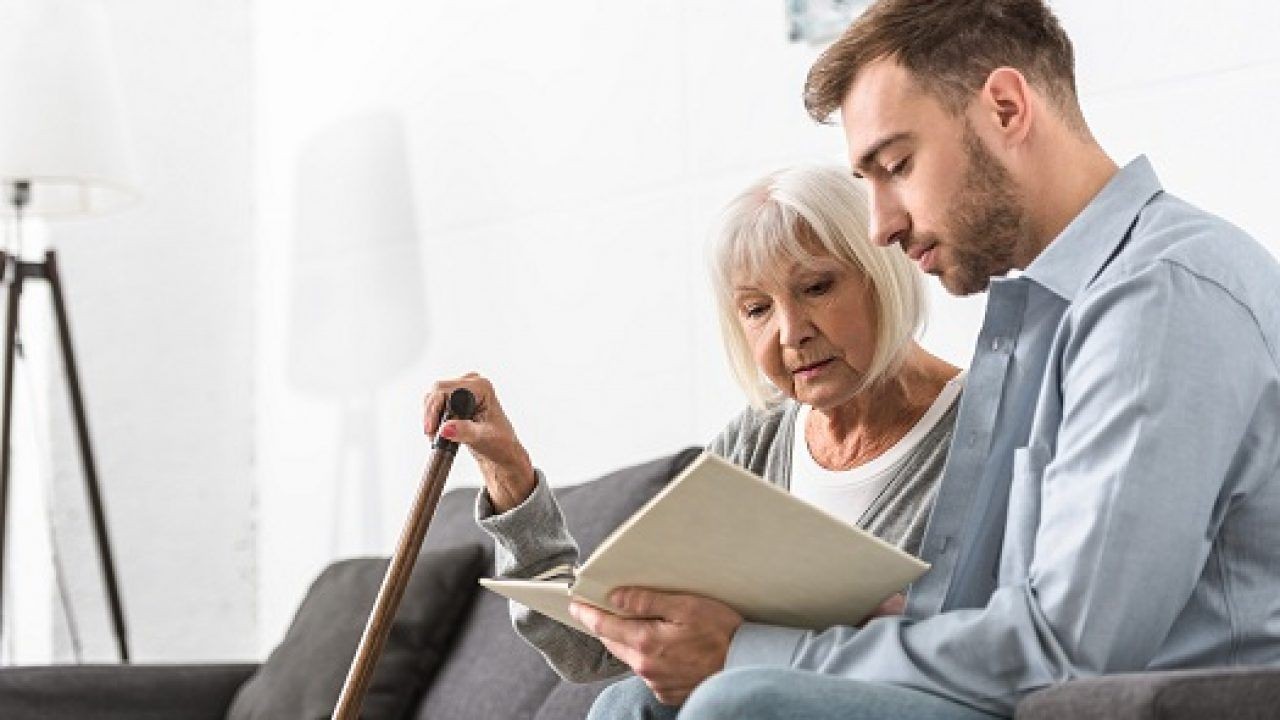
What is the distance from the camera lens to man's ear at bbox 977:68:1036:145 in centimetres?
184

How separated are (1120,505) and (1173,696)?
0.60ft

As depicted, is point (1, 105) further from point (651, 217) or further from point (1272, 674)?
point (1272, 674)

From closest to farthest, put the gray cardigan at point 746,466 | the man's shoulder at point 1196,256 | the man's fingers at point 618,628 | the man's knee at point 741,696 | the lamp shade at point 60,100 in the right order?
the man's knee at point 741,696, the man's shoulder at point 1196,256, the man's fingers at point 618,628, the gray cardigan at point 746,466, the lamp shade at point 60,100

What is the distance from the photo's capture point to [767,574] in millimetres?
1663

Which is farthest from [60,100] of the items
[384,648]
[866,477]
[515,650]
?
[866,477]

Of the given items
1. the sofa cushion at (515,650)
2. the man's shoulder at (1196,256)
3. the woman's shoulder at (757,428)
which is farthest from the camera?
the sofa cushion at (515,650)

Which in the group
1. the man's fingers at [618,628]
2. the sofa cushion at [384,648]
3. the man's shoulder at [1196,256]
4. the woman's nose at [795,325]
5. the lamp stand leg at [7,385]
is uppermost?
the man's shoulder at [1196,256]

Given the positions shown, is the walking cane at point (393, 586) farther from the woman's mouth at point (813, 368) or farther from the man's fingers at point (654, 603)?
the man's fingers at point (654, 603)

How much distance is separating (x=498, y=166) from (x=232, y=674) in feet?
3.99

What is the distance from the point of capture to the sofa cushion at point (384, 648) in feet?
11.0

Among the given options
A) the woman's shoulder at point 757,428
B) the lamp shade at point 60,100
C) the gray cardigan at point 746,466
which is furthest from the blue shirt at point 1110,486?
the lamp shade at point 60,100

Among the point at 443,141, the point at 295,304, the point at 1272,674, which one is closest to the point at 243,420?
the point at 295,304

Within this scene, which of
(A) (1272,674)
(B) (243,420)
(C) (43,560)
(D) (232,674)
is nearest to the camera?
(A) (1272,674)

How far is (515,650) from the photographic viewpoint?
3193 millimetres
